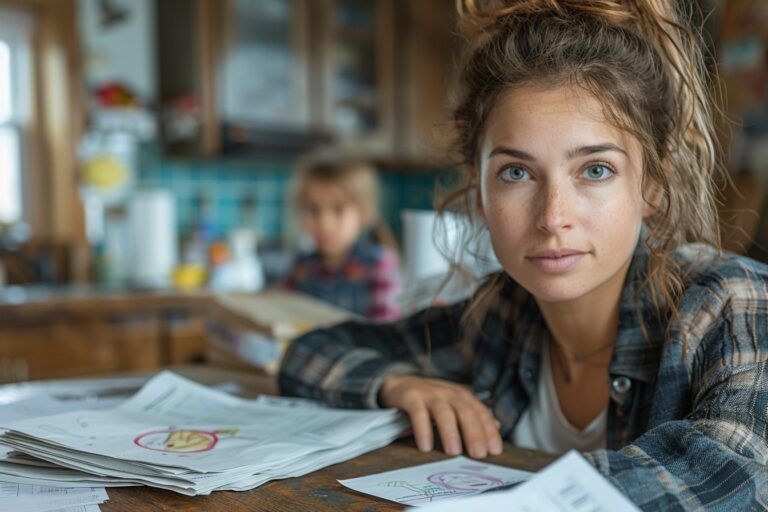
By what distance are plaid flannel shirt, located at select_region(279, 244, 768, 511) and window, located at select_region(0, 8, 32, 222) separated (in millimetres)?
2192

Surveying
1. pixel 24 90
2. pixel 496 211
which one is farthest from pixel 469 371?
pixel 24 90

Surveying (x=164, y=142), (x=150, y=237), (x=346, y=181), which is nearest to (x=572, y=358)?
(x=346, y=181)

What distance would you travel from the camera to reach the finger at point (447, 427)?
828 millimetres

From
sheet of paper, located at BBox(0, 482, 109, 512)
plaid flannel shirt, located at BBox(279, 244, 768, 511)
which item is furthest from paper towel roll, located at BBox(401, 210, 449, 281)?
sheet of paper, located at BBox(0, 482, 109, 512)

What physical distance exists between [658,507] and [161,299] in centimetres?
231

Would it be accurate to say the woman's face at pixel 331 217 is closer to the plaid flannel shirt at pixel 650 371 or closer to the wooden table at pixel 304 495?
the plaid flannel shirt at pixel 650 371

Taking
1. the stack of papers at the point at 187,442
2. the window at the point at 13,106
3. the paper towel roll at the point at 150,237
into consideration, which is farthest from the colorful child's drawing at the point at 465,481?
the window at the point at 13,106

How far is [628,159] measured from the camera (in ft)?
2.68

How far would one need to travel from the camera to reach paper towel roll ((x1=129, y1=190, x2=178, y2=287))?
2.90 metres

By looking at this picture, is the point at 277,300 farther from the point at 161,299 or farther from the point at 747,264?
the point at 161,299

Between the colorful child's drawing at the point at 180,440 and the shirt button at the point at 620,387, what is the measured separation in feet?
1.38

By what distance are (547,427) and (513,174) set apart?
365 mm

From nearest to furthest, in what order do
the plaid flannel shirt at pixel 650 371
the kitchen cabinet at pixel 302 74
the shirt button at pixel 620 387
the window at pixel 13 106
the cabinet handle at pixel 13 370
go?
the plaid flannel shirt at pixel 650 371 → the shirt button at pixel 620 387 → the cabinet handle at pixel 13 370 → the window at pixel 13 106 → the kitchen cabinet at pixel 302 74

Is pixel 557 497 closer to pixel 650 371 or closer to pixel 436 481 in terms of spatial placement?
pixel 436 481
